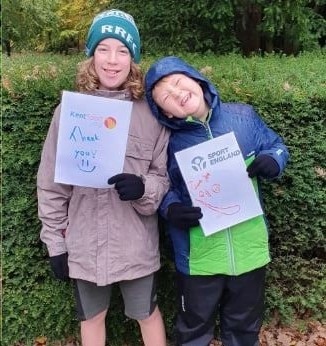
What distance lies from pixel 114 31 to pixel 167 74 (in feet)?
1.10

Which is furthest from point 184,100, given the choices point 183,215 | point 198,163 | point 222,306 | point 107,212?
point 222,306

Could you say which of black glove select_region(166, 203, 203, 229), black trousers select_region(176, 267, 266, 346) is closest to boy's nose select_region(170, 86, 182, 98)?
black glove select_region(166, 203, 203, 229)

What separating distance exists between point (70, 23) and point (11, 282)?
11.3 m

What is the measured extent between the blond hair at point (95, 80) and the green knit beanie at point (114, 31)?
65mm

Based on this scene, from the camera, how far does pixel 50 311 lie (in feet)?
11.6

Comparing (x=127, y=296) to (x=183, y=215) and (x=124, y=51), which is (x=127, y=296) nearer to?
(x=183, y=215)

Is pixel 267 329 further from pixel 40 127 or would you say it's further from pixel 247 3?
pixel 247 3

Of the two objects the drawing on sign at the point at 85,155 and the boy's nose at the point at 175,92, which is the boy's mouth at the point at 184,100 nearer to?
the boy's nose at the point at 175,92

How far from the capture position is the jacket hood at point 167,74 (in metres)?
2.64

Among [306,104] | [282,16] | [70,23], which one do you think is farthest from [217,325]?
[70,23]

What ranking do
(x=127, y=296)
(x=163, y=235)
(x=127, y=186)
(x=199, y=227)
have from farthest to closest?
1. (x=163, y=235)
2. (x=127, y=296)
3. (x=199, y=227)
4. (x=127, y=186)

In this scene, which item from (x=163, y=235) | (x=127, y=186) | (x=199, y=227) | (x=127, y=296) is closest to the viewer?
(x=127, y=186)

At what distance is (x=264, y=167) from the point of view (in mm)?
2660

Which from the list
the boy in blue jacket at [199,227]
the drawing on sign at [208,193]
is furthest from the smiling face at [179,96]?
the drawing on sign at [208,193]
